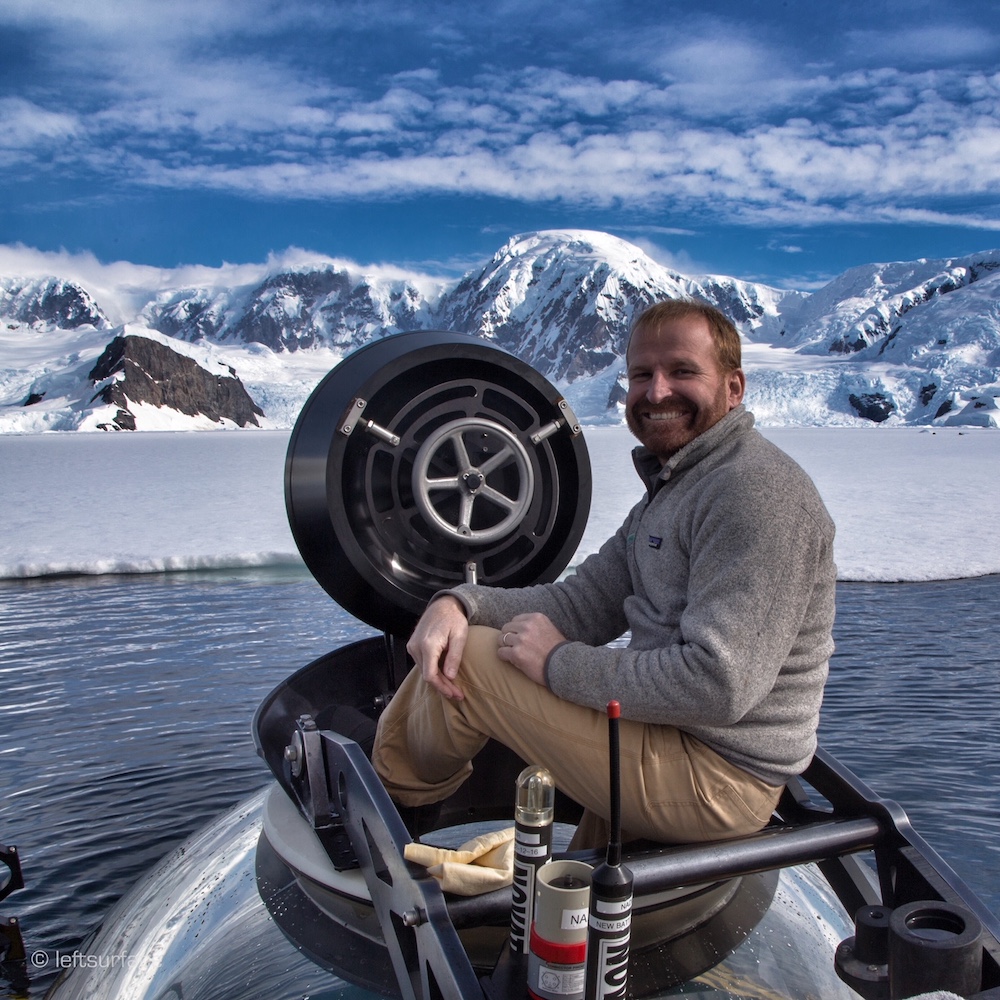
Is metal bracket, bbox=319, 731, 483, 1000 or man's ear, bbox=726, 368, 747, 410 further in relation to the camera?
man's ear, bbox=726, 368, 747, 410

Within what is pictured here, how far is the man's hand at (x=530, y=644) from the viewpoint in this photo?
2.06m

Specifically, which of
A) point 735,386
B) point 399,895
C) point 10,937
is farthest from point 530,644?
point 10,937

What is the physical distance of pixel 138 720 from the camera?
17.0 ft

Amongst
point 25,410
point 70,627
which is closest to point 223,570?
point 70,627

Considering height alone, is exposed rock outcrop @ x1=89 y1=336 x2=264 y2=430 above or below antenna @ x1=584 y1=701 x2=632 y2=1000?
below

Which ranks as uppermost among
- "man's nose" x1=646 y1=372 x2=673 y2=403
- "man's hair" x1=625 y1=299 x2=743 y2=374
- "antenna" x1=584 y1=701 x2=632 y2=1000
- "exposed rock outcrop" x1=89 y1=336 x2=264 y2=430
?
"man's hair" x1=625 y1=299 x2=743 y2=374

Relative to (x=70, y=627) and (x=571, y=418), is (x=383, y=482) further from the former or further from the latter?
(x=70, y=627)

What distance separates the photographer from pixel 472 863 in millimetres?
1905

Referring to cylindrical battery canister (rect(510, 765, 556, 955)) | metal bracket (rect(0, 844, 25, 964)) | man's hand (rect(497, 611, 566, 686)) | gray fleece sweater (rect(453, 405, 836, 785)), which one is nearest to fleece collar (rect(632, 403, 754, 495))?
gray fleece sweater (rect(453, 405, 836, 785))

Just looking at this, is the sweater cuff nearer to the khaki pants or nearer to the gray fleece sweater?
the khaki pants

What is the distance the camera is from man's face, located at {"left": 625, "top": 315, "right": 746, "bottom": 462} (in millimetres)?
2232

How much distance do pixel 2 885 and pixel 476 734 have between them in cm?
236

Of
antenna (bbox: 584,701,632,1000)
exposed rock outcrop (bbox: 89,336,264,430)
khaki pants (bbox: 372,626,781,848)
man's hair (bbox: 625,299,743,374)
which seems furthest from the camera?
exposed rock outcrop (bbox: 89,336,264,430)

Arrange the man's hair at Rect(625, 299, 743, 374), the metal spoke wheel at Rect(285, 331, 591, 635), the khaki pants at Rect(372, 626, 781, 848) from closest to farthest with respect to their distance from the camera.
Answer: the khaki pants at Rect(372, 626, 781, 848) < the man's hair at Rect(625, 299, 743, 374) < the metal spoke wheel at Rect(285, 331, 591, 635)
